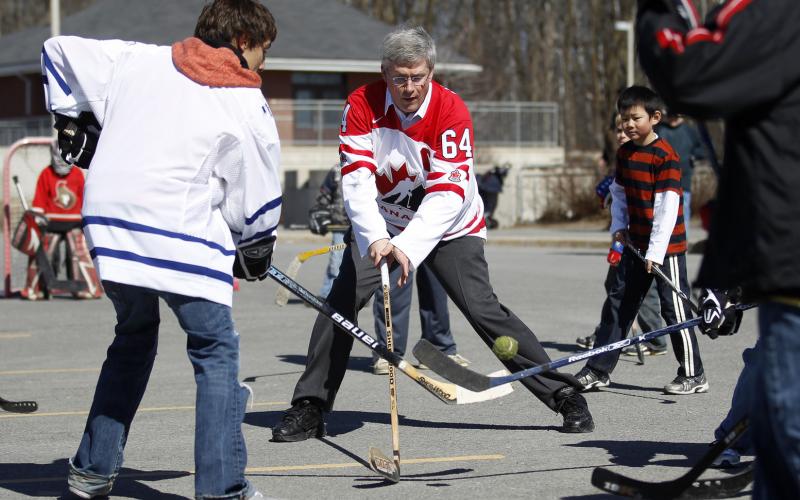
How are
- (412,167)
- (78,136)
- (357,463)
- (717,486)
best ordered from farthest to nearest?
1. (412,167)
2. (357,463)
3. (78,136)
4. (717,486)

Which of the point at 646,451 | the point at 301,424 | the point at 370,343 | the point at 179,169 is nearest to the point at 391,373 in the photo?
the point at 370,343

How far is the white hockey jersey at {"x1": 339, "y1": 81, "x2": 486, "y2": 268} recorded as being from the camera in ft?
20.3

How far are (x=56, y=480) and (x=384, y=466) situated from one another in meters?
1.31

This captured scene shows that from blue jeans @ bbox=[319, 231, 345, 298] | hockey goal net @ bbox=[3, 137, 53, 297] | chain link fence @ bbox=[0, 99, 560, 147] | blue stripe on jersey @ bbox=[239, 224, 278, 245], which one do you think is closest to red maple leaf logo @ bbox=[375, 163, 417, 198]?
blue stripe on jersey @ bbox=[239, 224, 278, 245]

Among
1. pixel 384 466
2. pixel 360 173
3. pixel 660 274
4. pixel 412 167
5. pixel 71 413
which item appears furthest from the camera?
pixel 660 274

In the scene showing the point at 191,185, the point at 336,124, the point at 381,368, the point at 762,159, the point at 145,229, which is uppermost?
the point at 762,159

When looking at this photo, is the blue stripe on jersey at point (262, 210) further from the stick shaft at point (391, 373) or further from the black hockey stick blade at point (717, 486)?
the black hockey stick blade at point (717, 486)

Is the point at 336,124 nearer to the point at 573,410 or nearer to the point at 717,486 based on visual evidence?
the point at 573,410

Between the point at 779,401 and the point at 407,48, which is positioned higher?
the point at 407,48

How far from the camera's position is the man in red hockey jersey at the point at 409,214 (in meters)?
6.17

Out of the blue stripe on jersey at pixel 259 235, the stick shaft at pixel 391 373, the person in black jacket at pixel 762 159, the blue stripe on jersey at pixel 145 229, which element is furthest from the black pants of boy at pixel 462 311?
the person in black jacket at pixel 762 159

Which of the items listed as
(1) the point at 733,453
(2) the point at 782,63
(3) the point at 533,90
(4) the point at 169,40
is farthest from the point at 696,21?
(3) the point at 533,90

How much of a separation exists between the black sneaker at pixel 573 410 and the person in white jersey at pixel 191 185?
2073mm

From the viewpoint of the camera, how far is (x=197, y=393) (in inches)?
185
